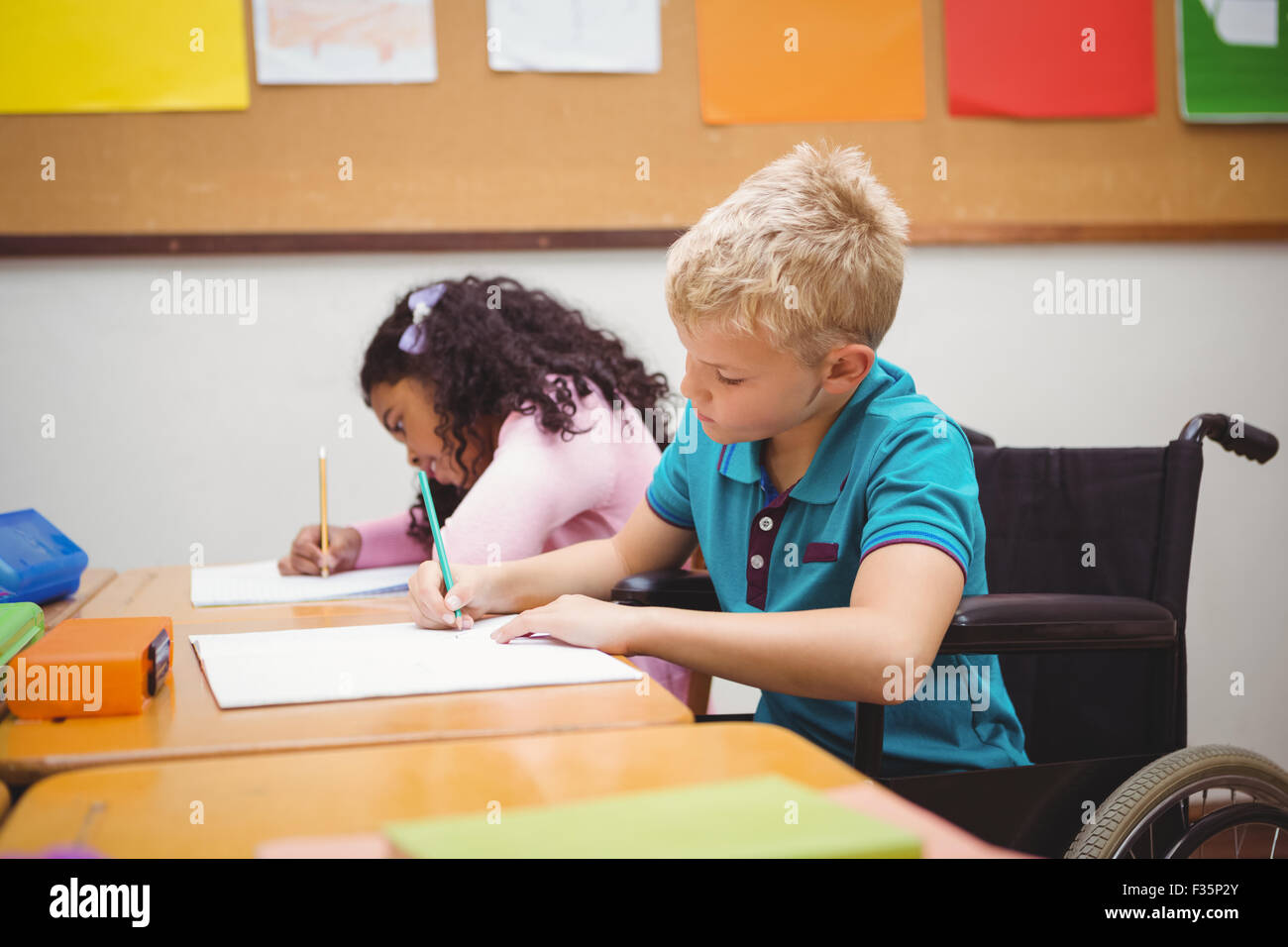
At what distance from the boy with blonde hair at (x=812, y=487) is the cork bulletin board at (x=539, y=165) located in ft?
3.12

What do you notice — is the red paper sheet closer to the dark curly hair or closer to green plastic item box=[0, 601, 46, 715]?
the dark curly hair

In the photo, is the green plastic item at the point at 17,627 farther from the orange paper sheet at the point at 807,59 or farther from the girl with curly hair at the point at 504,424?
the orange paper sheet at the point at 807,59

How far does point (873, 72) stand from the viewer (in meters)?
1.87

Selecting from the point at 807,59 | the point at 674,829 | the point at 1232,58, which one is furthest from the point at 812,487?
the point at 1232,58

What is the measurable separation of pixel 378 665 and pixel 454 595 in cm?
17

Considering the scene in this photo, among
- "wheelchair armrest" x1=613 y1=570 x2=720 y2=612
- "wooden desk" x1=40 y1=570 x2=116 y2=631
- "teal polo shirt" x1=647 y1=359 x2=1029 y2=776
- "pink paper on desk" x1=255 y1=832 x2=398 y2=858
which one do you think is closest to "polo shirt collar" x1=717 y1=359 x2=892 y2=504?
"teal polo shirt" x1=647 y1=359 x2=1029 y2=776

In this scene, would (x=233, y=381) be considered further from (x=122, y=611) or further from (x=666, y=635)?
(x=666, y=635)

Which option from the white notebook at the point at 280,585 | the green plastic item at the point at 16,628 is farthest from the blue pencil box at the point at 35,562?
the green plastic item at the point at 16,628

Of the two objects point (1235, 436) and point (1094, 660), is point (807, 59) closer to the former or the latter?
point (1235, 436)

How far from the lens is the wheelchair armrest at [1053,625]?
2.47 ft

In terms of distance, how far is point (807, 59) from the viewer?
1855 millimetres

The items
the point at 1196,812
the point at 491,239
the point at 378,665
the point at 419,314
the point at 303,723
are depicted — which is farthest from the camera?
the point at 491,239

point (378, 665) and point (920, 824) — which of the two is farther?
point (378, 665)
